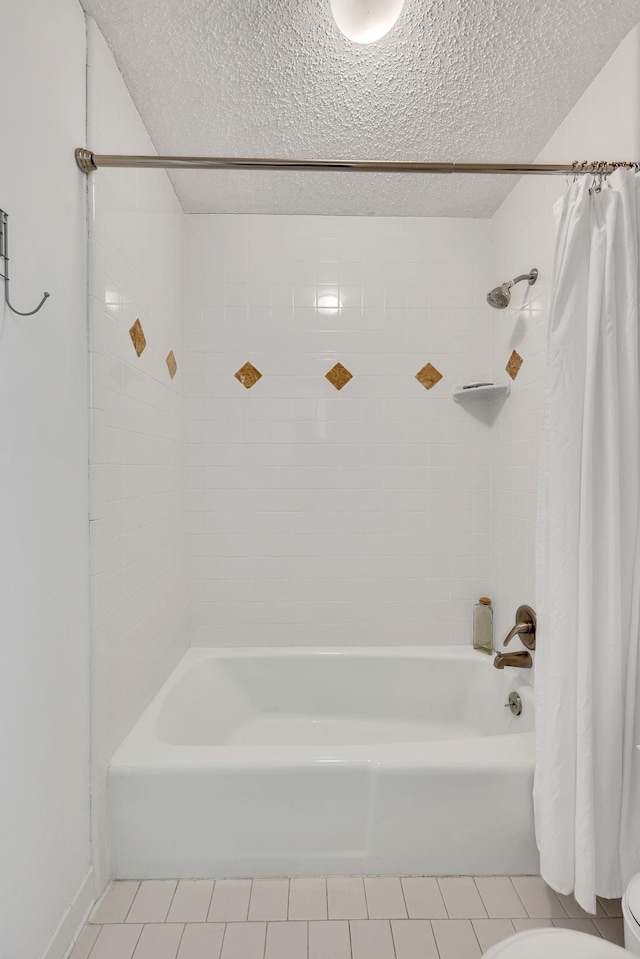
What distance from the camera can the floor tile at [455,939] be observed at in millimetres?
1354

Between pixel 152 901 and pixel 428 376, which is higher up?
pixel 428 376

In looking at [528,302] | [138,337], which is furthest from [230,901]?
[528,302]

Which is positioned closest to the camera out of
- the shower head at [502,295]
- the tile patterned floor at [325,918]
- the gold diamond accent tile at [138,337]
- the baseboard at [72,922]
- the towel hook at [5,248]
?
the towel hook at [5,248]

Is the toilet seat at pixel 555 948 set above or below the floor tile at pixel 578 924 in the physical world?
above

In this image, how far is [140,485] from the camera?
185 centimetres

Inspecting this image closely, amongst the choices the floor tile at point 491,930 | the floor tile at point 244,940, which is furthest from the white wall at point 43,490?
the floor tile at point 491,930

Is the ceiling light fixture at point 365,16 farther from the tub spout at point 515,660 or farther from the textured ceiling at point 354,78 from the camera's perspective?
the tub spout at point 515,660

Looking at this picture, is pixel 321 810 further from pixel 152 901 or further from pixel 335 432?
pixel 335 432

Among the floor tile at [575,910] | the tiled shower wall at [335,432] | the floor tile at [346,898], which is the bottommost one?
the floor tile at [346,898]

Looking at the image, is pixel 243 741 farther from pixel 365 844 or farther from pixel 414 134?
pixel 414 134

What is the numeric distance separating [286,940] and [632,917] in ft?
3.06

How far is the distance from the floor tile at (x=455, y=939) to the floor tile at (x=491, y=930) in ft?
0.05

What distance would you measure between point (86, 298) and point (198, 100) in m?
0.83

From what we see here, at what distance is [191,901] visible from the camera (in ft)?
4.99
